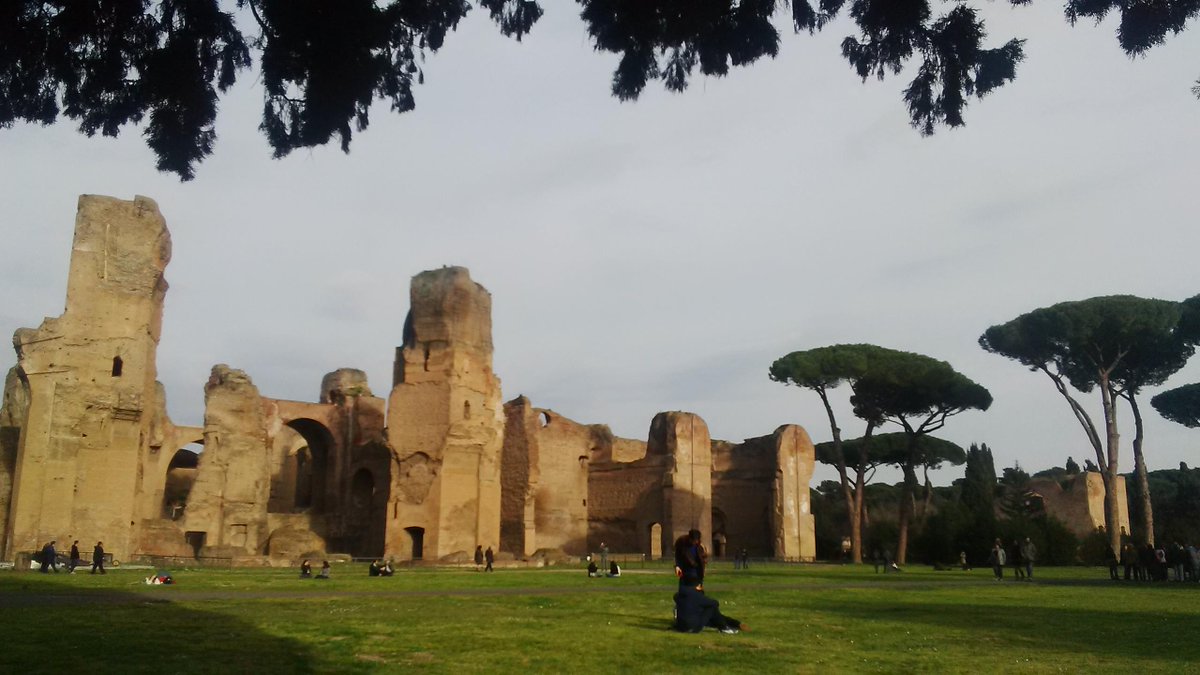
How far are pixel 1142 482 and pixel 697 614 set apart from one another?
2608cm

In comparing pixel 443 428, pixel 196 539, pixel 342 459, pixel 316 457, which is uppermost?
pixel 443 428

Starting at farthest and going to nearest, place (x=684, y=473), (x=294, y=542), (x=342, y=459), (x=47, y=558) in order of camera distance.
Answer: (x=684, y=473) < (x=342, y=459) < (x=294, y=542) < (x=47, y=558)

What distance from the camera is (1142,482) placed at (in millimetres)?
29094

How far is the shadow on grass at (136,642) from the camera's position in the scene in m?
5.74

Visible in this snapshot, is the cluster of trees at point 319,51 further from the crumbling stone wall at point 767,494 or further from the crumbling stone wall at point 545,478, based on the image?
the crumbling stone wall at point 767,494

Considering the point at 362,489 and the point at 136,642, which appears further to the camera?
the point at 362,489

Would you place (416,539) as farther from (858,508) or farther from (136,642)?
(136,642)

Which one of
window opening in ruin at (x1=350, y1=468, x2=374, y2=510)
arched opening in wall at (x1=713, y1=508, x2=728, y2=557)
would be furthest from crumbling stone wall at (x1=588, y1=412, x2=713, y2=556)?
window opening in ruin at (x1=350, y1=468, x2=374, y2=510)

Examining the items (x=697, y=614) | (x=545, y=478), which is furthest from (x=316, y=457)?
(x=697, y=614)

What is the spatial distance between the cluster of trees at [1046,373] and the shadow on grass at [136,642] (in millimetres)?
25712

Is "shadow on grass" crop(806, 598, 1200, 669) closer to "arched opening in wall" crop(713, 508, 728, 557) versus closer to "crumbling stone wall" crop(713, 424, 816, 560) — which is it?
"crumbling stone wall" crop(713, 424, 816, 560)

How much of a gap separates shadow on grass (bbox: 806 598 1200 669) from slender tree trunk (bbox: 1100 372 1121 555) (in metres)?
19.4

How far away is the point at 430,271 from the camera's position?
29812mm

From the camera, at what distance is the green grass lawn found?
613 centimetres
